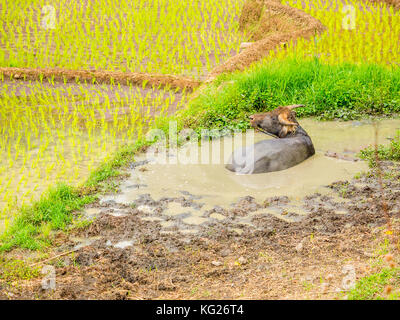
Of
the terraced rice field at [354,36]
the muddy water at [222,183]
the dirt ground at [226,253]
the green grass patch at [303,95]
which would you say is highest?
the terraced rice field at [354,36]

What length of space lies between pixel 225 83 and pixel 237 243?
12.2ft

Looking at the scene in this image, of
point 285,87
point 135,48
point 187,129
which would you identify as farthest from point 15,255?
point 135,48

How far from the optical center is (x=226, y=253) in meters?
3.98

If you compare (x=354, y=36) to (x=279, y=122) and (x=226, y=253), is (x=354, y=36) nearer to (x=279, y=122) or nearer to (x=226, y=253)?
(x=279, y=122)

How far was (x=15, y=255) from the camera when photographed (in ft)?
13.5

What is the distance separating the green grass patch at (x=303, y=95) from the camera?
267 inches

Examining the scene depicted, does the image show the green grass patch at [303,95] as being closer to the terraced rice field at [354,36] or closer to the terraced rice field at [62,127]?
the terraced rice field at [354,36]

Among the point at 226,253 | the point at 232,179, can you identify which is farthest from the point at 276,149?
the point at 226,253

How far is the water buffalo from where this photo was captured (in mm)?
5391

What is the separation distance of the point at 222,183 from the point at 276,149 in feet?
2.00

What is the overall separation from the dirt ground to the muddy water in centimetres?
7

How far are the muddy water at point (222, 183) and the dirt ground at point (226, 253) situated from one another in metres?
0.07

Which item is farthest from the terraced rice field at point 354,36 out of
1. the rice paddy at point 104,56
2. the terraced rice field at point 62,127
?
the terraced rice field at point 62,127

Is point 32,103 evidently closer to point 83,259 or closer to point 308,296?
point 83,259
